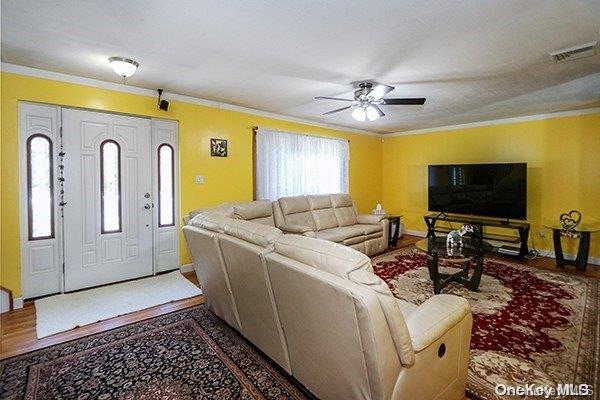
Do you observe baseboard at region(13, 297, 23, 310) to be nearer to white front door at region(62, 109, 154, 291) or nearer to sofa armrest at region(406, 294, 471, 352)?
white front door at region(62, 109, 154, 291)

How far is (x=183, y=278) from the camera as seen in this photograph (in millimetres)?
3879

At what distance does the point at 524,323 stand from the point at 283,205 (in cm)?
325

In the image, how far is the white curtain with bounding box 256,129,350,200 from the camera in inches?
194

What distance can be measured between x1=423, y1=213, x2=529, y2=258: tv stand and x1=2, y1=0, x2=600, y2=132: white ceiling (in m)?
1.97

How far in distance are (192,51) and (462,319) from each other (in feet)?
9.76

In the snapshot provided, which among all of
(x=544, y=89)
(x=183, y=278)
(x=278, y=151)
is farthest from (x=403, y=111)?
(x=183, y=278)

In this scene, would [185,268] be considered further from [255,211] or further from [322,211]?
[322,211]

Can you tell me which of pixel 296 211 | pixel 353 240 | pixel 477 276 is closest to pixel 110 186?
pixel 296 211

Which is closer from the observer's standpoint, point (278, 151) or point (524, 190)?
point (524, 190)

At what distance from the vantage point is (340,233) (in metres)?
4.53

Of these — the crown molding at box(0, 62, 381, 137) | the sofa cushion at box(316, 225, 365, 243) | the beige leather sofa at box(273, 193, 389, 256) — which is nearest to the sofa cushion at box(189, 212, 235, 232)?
the beige leather sofa at box(273, 193, 389, 256)

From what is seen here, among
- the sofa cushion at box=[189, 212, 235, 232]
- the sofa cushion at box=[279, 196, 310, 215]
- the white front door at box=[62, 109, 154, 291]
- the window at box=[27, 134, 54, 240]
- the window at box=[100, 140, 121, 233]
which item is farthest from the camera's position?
the sofa cushion at box=[279, 196, 310, 215]

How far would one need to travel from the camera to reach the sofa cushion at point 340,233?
14.3ft

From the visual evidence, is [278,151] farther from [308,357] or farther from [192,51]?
[308,357]
